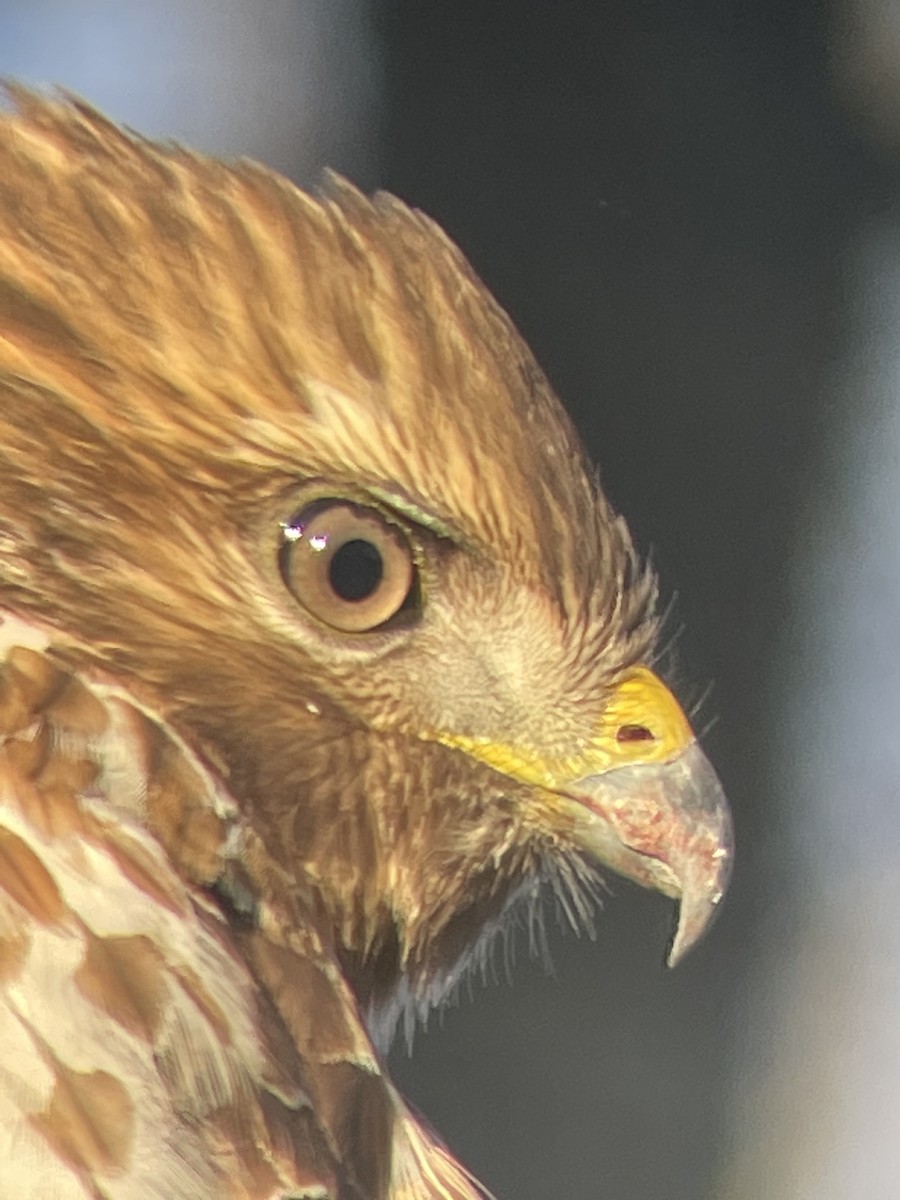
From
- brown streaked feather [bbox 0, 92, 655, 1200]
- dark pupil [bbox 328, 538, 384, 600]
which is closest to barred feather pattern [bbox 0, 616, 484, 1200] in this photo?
brown streaked feather [bbox 0, 92, 655, 1200]

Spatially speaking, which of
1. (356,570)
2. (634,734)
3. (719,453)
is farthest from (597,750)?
(719,453)

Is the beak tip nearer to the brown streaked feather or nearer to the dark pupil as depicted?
the brown streaked feather

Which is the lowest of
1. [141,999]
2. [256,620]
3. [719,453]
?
[141,999]

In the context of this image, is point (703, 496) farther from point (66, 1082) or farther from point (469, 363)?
point (66, 1082)

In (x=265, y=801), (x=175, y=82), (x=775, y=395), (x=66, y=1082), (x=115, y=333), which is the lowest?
(x=66, y=1082)

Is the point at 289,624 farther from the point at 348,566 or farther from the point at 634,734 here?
the point at 634,734

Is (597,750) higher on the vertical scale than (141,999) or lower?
higher

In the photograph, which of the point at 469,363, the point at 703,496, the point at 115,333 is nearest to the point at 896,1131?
the point at 703,496

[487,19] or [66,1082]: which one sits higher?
[487,19]
